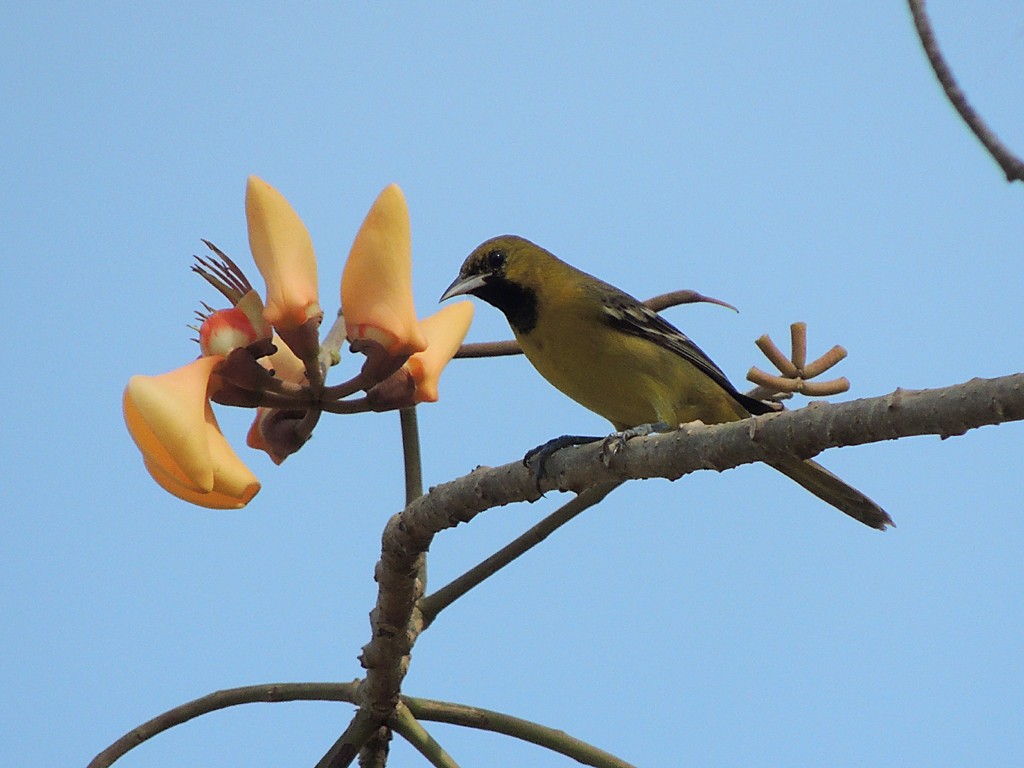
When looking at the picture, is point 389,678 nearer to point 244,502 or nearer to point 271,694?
point 271,694

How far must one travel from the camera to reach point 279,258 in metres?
1.99

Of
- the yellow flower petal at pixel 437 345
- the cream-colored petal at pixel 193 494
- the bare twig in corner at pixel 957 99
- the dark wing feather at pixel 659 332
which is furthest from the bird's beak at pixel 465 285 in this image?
the bare twig in corner at pixel 957 99

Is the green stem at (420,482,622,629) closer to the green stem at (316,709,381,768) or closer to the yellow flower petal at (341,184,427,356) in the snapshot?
the green stem at (316,709,381,768)

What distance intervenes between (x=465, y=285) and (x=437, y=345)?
1.54m

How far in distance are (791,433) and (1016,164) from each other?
1.46 ft

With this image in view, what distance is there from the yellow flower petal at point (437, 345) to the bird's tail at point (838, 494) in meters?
1.21

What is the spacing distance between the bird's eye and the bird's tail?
1.16 m

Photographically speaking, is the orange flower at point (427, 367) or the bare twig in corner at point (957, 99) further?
the orange flower at point (427, 367)

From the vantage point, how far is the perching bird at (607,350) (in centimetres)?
344

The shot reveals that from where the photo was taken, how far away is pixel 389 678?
2.30m

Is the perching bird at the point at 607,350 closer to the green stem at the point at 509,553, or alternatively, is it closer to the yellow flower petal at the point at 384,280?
the green stem at the point at 509,553

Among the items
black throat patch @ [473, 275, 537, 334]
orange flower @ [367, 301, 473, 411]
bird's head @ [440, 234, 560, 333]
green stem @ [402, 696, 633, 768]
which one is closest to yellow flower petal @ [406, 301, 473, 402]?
orange flower @ [367, 301, 473, 411]

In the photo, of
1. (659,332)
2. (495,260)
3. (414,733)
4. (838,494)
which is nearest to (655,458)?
(414,733)

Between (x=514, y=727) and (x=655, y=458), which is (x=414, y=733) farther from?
(x=655, y=458)
